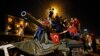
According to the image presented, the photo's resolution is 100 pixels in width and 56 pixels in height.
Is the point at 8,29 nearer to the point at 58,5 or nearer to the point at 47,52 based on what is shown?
the point at 47,52

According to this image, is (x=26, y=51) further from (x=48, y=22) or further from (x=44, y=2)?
(x=44, y=2)

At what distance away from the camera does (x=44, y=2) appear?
1194 inches

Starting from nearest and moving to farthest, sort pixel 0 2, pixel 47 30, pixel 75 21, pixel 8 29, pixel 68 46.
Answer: pixel 47 30, pixel 68 46, pixel 75 21, pixel 8 29, pixel 0 2

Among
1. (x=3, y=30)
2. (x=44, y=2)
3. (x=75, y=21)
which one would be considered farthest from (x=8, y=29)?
(x=44, y=2)

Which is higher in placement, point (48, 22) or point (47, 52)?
point (48, 22)

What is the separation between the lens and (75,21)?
576 inches

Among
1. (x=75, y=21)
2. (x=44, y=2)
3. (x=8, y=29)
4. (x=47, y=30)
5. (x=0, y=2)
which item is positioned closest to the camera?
(x=47, y=30)

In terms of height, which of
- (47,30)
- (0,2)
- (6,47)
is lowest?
(6,47)

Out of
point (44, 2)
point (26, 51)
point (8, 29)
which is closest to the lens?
point (26, 51)

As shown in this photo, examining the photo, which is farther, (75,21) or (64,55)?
(75,21)

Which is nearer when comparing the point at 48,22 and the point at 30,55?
the point at 30,55

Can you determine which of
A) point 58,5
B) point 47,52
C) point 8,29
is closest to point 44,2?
point 58,5

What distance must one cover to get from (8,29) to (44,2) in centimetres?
1212

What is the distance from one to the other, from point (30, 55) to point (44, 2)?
823 inches
